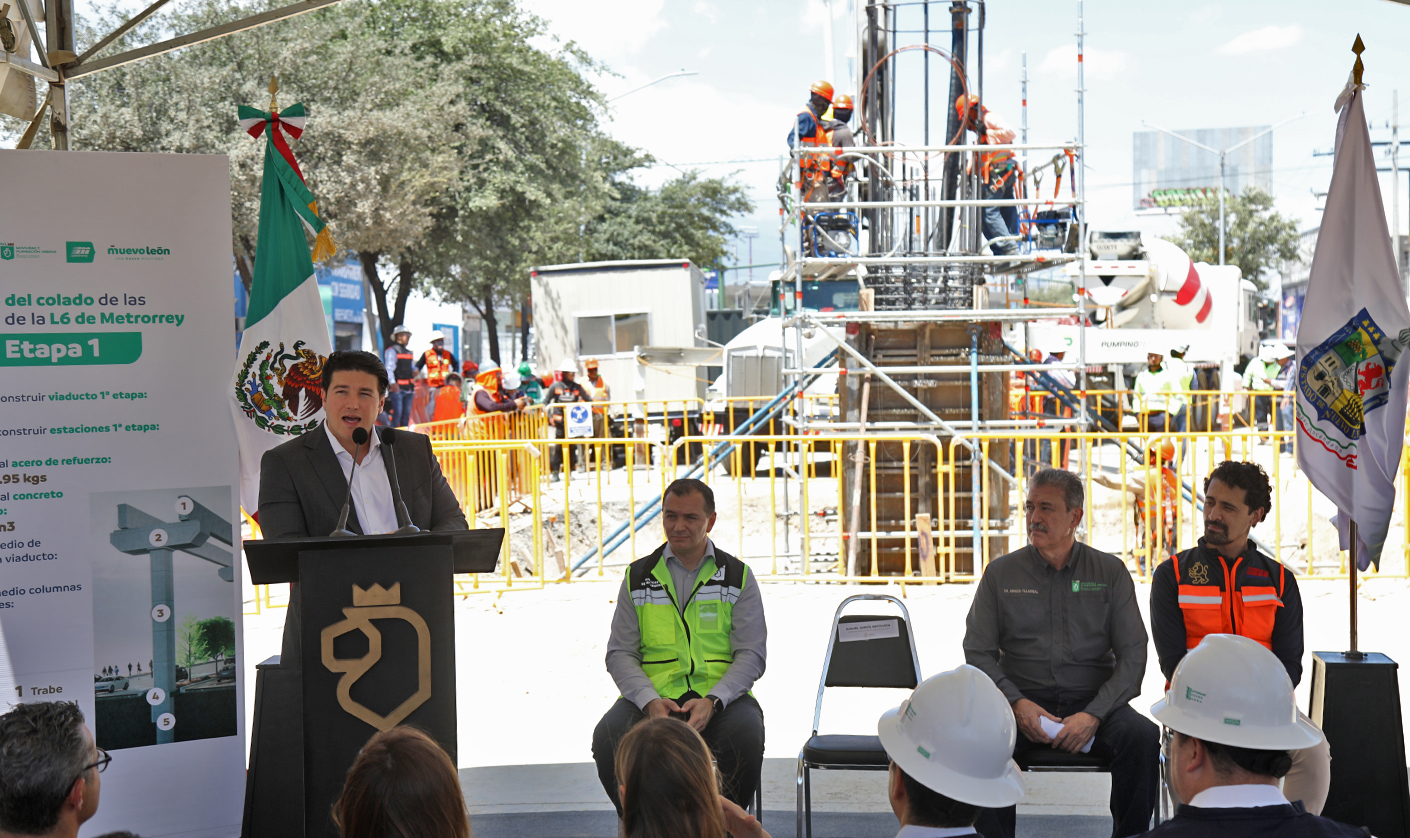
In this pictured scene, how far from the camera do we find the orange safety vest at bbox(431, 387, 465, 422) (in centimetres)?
1576

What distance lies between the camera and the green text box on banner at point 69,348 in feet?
13.2

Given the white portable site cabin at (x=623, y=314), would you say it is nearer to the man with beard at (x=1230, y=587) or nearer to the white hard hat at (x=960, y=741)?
the man with beard at (x=1230, y=587)

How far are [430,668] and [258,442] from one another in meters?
1.70

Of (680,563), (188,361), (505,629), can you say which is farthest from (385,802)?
(505,629)

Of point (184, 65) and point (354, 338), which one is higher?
point (184, 65)

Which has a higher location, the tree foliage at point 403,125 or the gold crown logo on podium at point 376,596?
the tree foliage at point 403,125

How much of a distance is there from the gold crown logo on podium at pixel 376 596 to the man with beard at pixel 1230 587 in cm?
274

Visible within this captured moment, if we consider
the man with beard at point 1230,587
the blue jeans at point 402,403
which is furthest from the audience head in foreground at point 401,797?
the blue jeans at point 402,403

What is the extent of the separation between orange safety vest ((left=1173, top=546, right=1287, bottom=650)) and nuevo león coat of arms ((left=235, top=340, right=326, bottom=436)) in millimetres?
3428

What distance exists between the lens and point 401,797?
2.23 metres

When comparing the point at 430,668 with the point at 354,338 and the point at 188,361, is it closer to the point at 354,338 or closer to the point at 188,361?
the point at 188,361

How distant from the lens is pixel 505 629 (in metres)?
8.12

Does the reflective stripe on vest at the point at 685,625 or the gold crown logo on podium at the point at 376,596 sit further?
the reflective stripe on vest at the point at 685,625

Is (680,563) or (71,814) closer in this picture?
(71,814)
